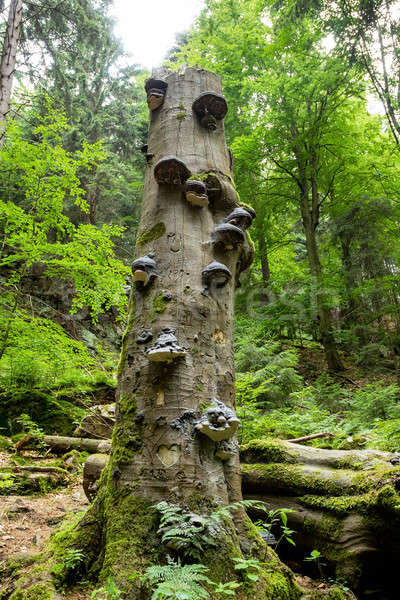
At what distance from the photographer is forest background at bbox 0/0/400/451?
6.03m

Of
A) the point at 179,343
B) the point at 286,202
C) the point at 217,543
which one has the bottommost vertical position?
the point at 217,543

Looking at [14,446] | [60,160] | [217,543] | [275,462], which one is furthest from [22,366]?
[217,543]

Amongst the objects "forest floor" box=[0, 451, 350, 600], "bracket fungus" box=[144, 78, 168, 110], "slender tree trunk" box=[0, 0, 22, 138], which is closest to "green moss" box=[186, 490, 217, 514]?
"forest floor" box=[0, 451, 350, 600]

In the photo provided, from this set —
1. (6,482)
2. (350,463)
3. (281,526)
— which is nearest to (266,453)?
(350,463)

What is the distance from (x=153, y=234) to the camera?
9.91 feet

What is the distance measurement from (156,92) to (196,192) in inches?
55.5

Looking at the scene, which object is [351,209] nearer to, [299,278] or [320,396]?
[299,278]

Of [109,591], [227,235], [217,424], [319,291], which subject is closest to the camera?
[109,591]

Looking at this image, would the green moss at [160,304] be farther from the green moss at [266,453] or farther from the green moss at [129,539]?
the green moss at [266,453]

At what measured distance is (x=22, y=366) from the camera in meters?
7.00

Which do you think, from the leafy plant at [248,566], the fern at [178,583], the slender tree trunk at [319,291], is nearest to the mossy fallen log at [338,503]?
the leafy plant at [248,566]

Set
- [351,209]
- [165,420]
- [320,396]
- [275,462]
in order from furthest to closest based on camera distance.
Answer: [351,209] < [320,396] < [275,462] < [165,420]

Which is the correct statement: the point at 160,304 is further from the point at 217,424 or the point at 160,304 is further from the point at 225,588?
the point at 225,588

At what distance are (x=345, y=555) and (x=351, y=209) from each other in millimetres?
12252
